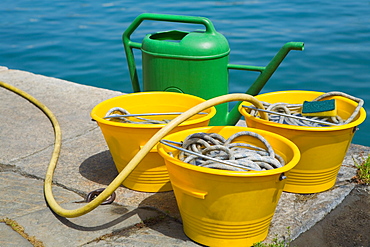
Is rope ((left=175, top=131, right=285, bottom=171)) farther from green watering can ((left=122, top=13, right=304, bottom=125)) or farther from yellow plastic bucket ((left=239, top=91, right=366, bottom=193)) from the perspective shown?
green watering can ((left=122, top=13, right=304, bottom=125))

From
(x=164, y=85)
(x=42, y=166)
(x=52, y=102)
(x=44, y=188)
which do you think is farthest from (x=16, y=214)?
(x=52, y=102)

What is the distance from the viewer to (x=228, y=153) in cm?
217

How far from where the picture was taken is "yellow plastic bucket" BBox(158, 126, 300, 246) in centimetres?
191

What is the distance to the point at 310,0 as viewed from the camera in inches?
384

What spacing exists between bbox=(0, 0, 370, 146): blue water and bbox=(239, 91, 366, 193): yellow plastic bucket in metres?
2.74

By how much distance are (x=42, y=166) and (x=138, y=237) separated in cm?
96

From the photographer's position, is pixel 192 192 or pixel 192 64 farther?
pixel 192 64

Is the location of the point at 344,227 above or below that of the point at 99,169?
above

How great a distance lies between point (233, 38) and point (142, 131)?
5580 millimetres

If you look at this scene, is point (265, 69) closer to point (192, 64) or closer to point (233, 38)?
point (192, 64)

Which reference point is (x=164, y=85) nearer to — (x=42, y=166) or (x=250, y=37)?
(x=42, y=166)

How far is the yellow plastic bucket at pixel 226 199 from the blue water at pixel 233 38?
335cm

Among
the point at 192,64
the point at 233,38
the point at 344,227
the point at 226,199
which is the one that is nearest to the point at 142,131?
the point at 226,199

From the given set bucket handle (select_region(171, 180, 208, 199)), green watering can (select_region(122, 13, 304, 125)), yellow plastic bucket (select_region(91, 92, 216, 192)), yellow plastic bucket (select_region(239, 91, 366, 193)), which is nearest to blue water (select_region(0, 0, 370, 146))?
green watering can (select_region(122, 13, 304, 125))
